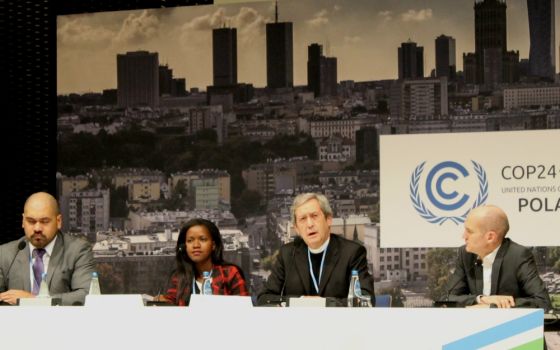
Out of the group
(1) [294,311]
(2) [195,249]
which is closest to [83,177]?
(2) [195,249]

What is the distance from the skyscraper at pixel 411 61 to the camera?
302 inches

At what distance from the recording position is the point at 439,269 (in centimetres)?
754

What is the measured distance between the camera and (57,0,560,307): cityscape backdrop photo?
294 inches

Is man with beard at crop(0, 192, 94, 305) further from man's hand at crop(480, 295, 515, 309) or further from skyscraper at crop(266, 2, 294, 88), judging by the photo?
skyscraper at crop(266, 2, 294, 88)

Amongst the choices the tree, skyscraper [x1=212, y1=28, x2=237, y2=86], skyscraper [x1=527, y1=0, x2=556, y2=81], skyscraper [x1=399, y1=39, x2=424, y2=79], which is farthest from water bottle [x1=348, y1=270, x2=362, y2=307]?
skyscraper [x1=212, y1=28, x2=237, y2=86]

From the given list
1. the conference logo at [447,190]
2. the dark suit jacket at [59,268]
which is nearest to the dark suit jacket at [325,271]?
the dark suit jacket at [59,268]

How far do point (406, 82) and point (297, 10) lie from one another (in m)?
1.00

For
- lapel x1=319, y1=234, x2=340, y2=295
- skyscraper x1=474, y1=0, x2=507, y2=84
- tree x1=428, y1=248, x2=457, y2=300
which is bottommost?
tree x1=428, y1=248, x2=457, y2=300

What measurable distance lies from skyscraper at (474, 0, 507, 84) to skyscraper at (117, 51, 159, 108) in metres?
2.50

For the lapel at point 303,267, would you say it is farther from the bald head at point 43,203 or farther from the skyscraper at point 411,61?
the skyscraper at point 411,61

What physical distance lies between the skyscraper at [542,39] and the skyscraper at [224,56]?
225 cm

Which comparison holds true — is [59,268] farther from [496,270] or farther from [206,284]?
[496,270]

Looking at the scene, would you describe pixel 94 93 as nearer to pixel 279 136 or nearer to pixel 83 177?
pixel 83 177

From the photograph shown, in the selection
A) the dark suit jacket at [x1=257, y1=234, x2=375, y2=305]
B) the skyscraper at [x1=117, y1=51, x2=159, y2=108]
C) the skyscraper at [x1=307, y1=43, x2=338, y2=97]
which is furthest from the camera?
the skyscraper at [x1=117, y1=51, x2=159, y2=108]
